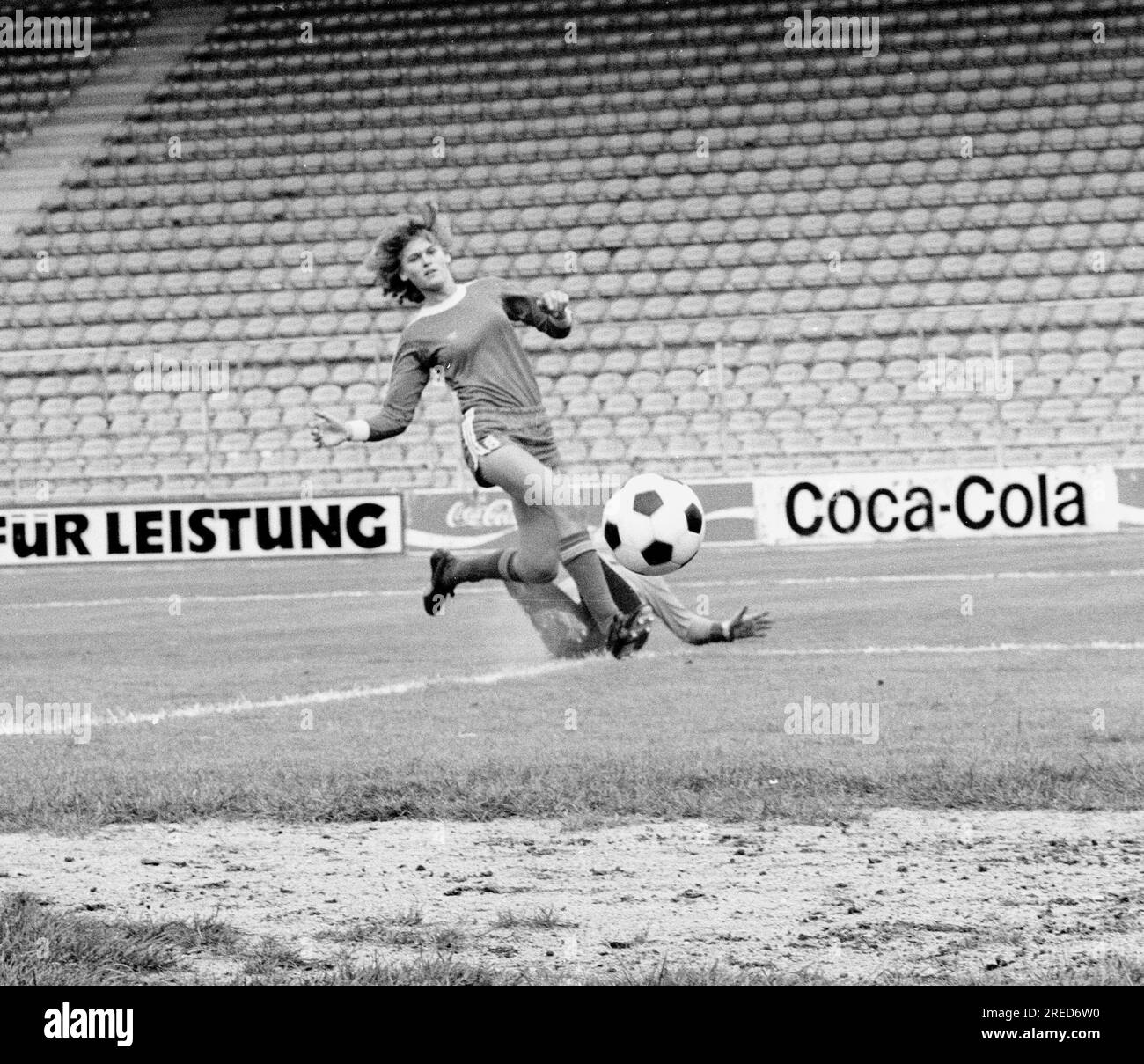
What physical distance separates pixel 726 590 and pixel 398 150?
11736mm

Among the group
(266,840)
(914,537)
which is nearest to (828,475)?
(914,537)

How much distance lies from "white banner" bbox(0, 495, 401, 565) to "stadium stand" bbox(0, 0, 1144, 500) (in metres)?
1.45

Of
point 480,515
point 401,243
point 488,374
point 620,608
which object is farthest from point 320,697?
point 480,515

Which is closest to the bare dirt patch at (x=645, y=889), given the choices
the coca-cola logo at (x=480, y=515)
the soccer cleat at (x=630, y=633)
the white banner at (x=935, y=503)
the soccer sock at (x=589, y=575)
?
the soccer cleat at (x=630, y=633)

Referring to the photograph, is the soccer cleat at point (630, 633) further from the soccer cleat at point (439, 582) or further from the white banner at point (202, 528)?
the white banner at point (202, 528)

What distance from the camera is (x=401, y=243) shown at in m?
6.95

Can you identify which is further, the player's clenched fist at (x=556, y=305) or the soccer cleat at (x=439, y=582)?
the soccer cleat at (x=439, y=582)

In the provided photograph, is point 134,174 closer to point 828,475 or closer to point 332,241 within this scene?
point 332,241

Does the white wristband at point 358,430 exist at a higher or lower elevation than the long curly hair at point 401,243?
lower

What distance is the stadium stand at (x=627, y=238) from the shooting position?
17.8 metres

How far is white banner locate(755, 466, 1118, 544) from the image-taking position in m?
15.6

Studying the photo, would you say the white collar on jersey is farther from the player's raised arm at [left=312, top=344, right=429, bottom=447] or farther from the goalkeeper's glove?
the goalkeeper's glove

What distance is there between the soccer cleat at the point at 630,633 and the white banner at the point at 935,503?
8.77 metres
